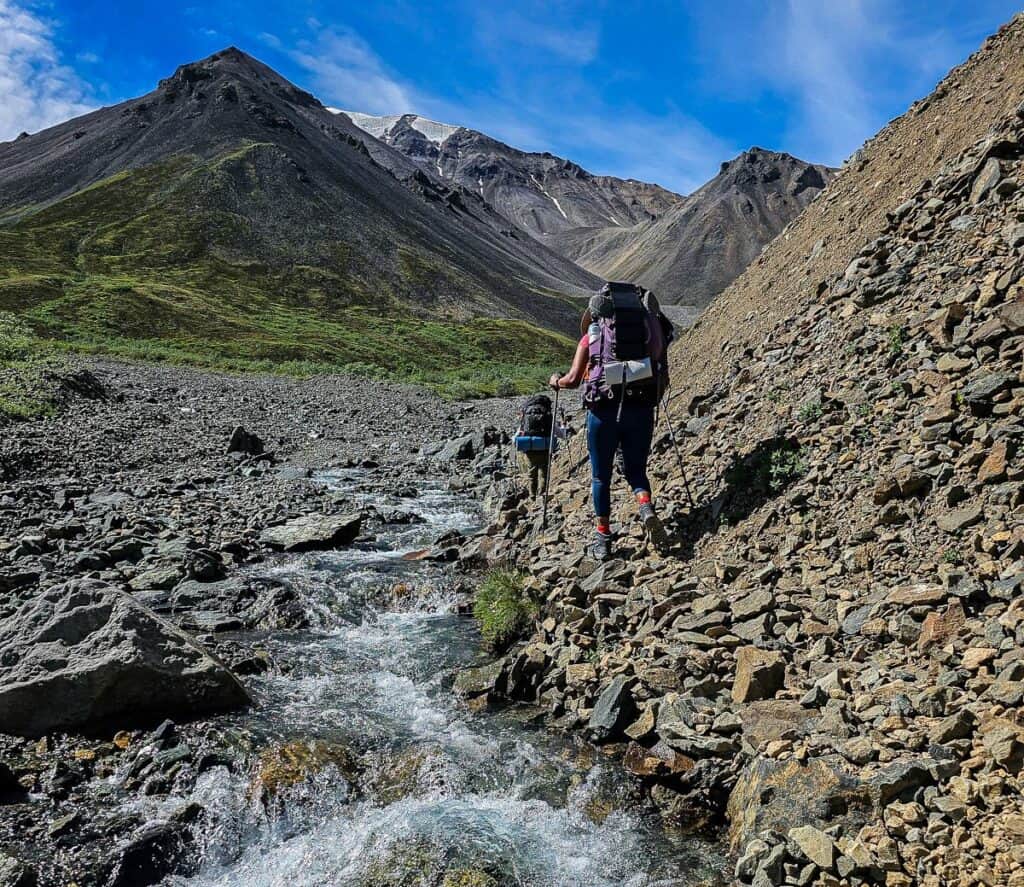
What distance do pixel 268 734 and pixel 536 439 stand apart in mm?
8116

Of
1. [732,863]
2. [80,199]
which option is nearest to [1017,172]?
[732,863]

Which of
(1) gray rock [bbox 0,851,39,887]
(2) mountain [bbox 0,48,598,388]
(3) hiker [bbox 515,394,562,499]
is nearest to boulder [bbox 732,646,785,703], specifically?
(1) gray rock [bbox 0,851,39,887]

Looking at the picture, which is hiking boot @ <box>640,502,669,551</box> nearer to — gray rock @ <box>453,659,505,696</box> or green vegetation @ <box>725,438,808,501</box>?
green vegetation @ <box>725,438,808,501</box>

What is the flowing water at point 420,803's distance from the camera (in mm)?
5477

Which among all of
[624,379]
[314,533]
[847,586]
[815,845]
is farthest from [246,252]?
[815,845]

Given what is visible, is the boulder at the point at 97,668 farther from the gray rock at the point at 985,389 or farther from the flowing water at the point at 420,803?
the gray rock at the point at 985,389

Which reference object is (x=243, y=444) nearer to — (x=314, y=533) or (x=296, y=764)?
(x=314, y=533)

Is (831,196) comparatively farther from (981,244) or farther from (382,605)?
(382,605)

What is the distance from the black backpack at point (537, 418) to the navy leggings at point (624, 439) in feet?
17.4

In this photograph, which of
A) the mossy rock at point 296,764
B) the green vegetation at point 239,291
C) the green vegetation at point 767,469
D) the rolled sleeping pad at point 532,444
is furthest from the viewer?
the green vegetation at point 239,291

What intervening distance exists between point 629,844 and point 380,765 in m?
2.57

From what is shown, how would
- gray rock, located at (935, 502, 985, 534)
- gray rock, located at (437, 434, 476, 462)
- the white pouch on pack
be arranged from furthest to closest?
1. gray rock, located at (437, 434, 476, 462)
2. the white pouch on pack
3. gray rock, located at (935, 502, 985, 534)

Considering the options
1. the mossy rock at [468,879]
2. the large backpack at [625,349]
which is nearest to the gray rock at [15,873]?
the mossy rock at [468,879]

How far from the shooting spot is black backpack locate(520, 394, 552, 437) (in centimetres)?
1441
